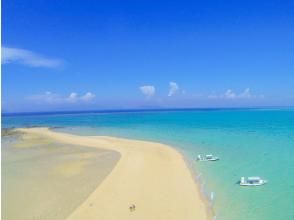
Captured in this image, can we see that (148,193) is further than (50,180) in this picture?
No

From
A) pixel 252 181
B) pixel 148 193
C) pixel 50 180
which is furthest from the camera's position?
pixel 50 180

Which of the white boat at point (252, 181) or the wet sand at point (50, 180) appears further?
the white boat at point (252, 181)

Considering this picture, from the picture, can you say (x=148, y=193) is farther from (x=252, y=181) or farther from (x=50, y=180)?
(x=50, y=180)

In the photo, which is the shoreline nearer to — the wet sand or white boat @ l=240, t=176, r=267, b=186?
the wet sand

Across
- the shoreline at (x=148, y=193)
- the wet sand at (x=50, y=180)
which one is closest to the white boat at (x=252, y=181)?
the shoreline at (x=148, y=193)

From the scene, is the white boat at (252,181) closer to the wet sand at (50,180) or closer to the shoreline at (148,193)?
the shoreline at (148,193)

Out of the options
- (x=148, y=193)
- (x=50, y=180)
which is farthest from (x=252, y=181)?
(x=50, y=180)

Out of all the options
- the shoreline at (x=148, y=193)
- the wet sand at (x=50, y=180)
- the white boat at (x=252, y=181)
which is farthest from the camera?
the white boat at (x=252, y=181)

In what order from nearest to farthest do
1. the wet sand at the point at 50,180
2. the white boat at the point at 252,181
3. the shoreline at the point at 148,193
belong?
the shoreline at the point at 148,193, the wet sand at the point at 50,180, the white boat at the point at 252,181
